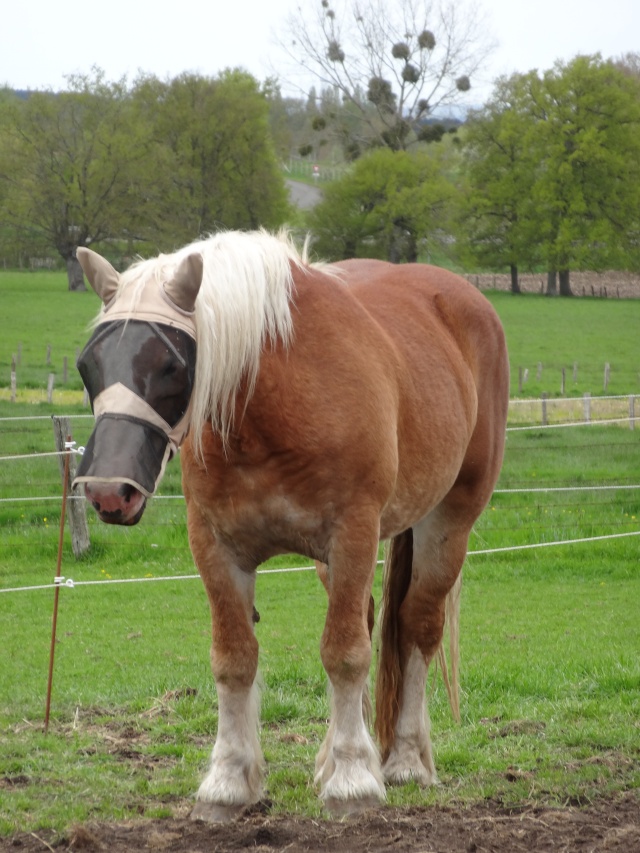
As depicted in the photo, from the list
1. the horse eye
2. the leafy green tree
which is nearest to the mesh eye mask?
the horse eye

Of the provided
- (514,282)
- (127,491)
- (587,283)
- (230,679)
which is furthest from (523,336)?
(127,491)

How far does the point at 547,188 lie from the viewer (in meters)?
43.7

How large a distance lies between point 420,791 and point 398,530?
1.03 meters

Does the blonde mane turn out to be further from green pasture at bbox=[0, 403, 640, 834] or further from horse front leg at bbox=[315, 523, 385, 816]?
green pasture at bbox=[0, 403, 640, 834]

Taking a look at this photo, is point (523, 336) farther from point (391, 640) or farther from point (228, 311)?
point (228, 311)

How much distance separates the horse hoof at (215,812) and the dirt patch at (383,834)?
1.1 inches

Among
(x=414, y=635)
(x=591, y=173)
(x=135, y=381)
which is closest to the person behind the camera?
(x=135, y=381)

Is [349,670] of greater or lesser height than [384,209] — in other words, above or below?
below

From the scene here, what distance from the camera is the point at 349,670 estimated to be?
11.5 feet

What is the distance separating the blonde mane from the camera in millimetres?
3125

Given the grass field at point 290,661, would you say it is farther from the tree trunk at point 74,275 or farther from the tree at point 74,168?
the tree trunk at point 74,275

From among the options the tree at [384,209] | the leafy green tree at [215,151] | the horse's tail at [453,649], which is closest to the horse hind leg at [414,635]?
the horse's tail at [453,649]

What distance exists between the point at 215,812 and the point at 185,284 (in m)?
1.89

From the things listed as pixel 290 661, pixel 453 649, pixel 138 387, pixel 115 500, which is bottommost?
pixel 290 661
